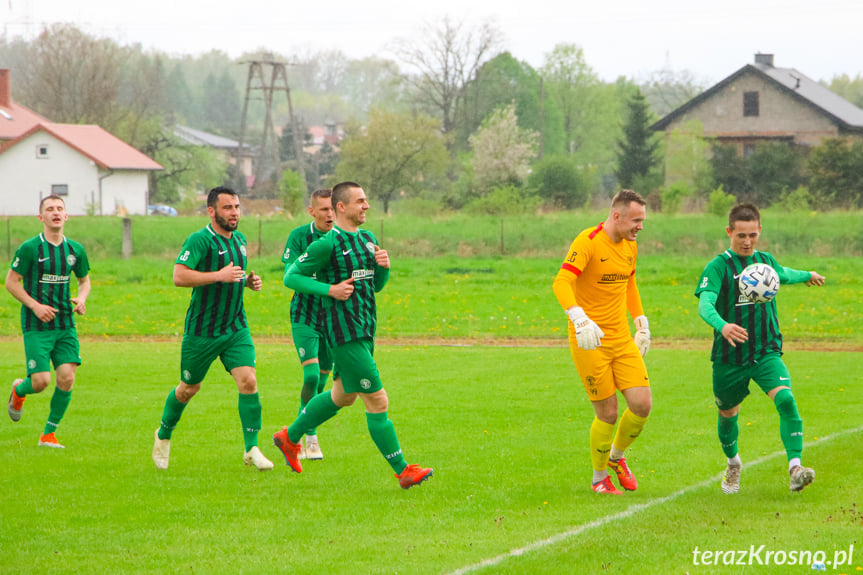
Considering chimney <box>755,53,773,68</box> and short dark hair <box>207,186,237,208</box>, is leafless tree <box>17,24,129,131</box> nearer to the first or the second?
chimney <box>755,53,773,68</box>

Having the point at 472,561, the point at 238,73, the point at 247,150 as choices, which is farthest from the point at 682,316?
the point at 238,73

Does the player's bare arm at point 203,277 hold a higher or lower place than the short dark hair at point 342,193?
lower

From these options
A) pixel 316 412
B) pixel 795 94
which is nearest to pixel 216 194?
pixel 316 412

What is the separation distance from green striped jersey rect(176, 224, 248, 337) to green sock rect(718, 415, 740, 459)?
401 centimetres

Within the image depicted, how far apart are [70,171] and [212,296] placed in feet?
205

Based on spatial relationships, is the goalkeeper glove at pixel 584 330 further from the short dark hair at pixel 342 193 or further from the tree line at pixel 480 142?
the tree line at pixel 480 142

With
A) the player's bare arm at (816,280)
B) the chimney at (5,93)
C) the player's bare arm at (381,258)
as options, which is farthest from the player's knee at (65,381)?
the chimney at (5,93)

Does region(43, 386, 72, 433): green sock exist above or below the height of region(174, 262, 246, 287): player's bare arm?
below

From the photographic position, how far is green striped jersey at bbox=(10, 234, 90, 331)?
397 inches

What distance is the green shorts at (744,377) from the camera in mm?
7727

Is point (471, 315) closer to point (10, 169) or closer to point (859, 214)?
point (859, 214)

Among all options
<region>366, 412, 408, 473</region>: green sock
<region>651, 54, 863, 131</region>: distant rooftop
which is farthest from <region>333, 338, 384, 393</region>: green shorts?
<region>651, 54, 863, 131</region>: distant rooftop

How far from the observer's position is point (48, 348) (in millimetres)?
10148

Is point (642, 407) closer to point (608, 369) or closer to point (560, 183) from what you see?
point (608, 369)
